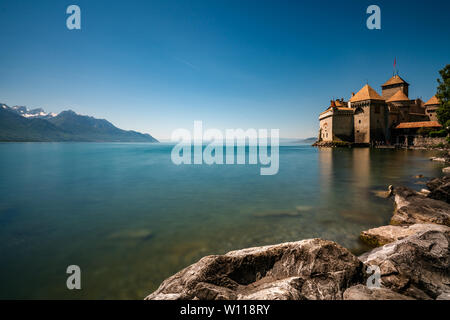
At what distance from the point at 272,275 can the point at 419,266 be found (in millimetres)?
2378

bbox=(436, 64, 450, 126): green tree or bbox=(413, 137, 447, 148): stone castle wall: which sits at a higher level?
bbox=(436, 64, 450, 126): green tree

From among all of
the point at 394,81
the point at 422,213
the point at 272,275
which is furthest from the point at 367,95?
the point at 272,275

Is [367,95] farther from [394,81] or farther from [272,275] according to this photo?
[272,275]

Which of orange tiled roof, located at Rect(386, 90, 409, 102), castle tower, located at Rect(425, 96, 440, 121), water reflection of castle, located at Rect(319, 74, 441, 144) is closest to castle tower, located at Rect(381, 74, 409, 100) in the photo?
water reflection of castle, located at Rect(319, 74, 441, 144)

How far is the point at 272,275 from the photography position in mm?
2857

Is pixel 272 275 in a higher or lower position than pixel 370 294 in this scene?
lower

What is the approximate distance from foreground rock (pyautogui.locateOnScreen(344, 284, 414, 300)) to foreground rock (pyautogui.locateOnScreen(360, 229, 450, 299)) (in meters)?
0.53

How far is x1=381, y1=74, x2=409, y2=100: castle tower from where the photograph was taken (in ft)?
178

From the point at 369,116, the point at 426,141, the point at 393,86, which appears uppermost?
the point at 393,86

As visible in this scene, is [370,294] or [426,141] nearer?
[370,294]

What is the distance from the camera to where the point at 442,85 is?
2230cm

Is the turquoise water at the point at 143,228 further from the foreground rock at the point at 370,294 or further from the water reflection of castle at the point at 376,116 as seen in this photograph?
the water reflection of castle at the point at 376,116

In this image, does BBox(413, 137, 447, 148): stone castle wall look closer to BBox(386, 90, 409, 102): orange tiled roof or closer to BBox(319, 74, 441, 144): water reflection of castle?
BBox(319, 74, 441, 144): water reflection of castle
